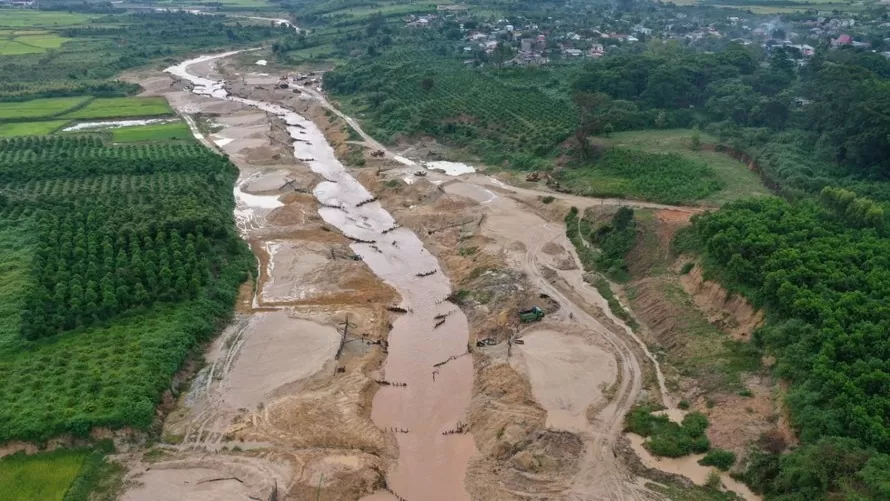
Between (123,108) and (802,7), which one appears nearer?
(123,108)

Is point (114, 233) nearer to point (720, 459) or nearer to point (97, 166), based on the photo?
point (97, 166)

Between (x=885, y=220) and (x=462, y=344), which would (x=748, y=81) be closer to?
(x=885, y=220)

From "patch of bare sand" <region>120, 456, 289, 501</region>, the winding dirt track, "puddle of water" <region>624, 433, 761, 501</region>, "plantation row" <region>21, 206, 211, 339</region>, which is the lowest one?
"patch of bare sand" <region>120, 456, 289, 501</region>

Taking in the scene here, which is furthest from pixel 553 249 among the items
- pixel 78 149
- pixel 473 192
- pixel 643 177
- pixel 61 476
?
pixel 78 149

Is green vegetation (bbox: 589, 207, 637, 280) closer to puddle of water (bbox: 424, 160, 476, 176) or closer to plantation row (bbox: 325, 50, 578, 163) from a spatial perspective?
plantation row (bbox: 325, 50, 578, 163)

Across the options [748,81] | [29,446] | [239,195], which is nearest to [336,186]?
[239,195]

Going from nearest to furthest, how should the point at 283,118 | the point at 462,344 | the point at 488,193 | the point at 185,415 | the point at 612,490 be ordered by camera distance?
the point at 612,490 < the point at 185,415 < the point at 462,344 < the point at 488,193 < the point at 283,118

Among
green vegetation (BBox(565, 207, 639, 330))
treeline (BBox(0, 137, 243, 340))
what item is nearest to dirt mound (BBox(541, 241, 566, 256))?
green vegetation (BBox(565, 207, 639, 330))
